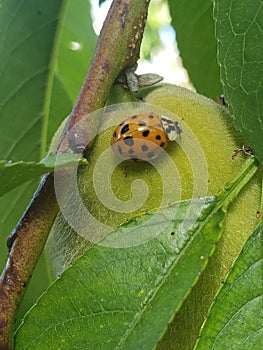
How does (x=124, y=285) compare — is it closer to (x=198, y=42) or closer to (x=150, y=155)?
(x=150, y=155)

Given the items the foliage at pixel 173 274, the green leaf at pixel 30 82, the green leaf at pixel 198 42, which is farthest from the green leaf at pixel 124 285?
the green leaf at pixel 198 42

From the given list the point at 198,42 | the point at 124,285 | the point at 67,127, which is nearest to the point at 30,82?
the point at 198,42

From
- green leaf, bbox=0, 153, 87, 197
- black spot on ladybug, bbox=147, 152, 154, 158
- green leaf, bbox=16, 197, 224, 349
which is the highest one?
green leaf, bbox=0, 153, 87, 197

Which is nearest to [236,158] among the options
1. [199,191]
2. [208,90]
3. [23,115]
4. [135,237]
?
[199,191]

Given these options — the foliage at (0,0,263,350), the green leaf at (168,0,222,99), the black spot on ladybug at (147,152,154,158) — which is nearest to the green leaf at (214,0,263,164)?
the foliage at (0,0,263,350)

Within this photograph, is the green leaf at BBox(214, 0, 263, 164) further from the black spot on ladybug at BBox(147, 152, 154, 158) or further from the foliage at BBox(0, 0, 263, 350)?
the black spot on ladybug at BBox(147, 152, 154, 158)

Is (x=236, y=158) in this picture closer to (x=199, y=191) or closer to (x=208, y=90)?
(x=199, y=191)
